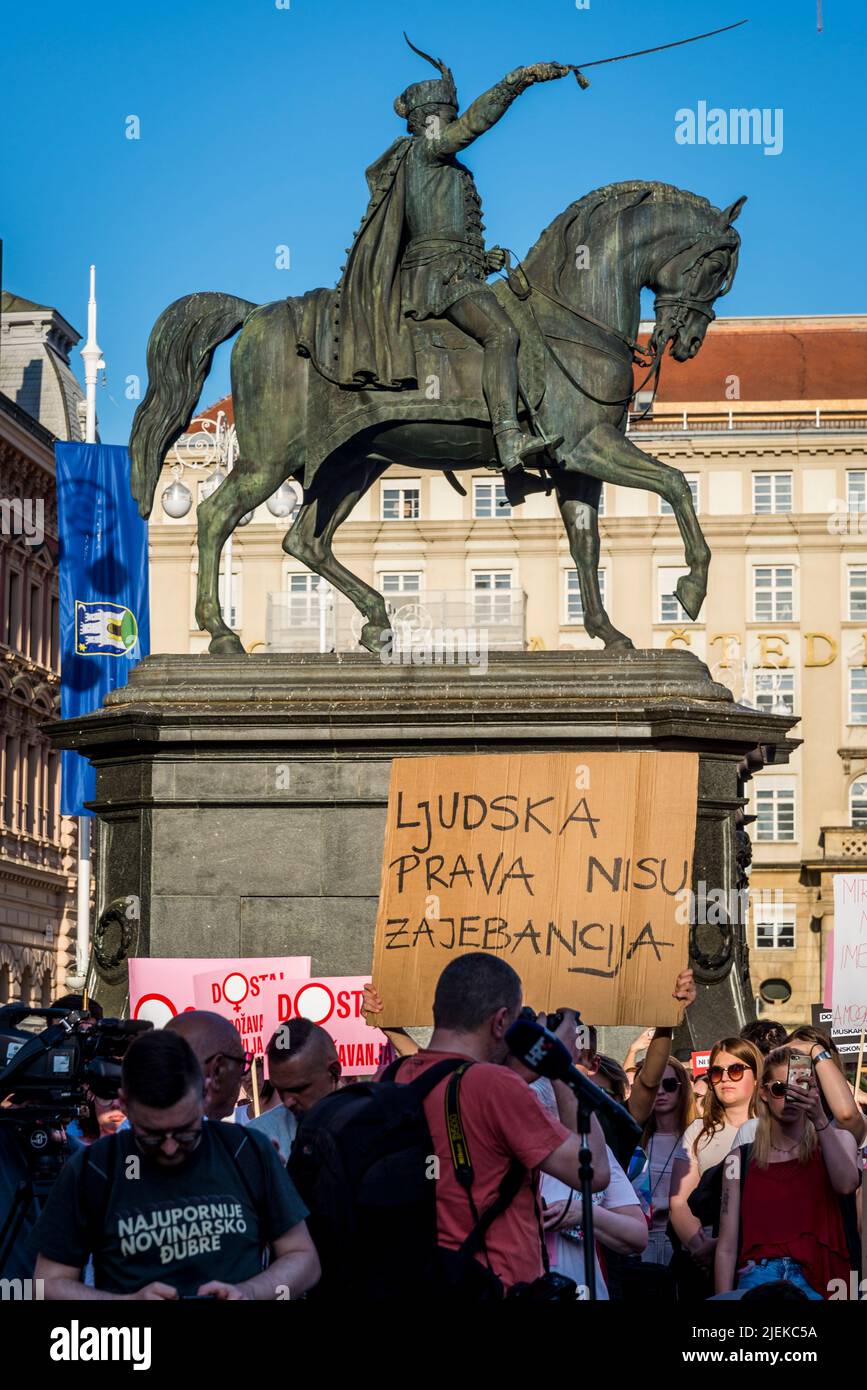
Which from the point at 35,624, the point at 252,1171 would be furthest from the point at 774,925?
the point at 252,1171

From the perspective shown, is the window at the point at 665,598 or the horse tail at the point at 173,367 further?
the window at the point at 665,598

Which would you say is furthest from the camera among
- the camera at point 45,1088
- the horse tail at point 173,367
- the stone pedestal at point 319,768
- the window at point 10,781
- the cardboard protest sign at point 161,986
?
the window at point 10,781

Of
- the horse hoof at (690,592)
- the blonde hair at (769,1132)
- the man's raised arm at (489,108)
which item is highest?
the man's raised arm at (489,108)

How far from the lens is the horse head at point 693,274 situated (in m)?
17.8

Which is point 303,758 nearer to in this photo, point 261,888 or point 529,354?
point 261,888

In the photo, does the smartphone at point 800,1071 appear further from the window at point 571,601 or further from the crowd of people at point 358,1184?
the window at point 571,601

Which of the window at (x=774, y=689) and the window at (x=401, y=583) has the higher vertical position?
the window at (x=401, y=583)

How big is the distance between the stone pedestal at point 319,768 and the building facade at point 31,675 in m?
40.9

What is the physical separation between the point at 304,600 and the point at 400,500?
6634 mm

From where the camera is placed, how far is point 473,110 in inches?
685

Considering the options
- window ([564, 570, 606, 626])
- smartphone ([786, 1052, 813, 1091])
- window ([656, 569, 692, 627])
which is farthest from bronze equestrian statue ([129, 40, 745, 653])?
window ([656, 569, 692, 627])

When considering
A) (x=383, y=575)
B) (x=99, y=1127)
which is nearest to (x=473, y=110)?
(x=99, y=1127)

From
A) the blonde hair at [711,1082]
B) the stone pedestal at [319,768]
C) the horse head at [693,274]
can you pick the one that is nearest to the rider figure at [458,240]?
the horse head at [693,274]

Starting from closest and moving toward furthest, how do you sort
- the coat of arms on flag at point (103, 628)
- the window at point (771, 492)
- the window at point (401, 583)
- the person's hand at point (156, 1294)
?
the person's hand at point (156, 1294)
the coat of arms on flag at point (103, 628)
the window at point (401, 583)
the window at point (771, 492)
